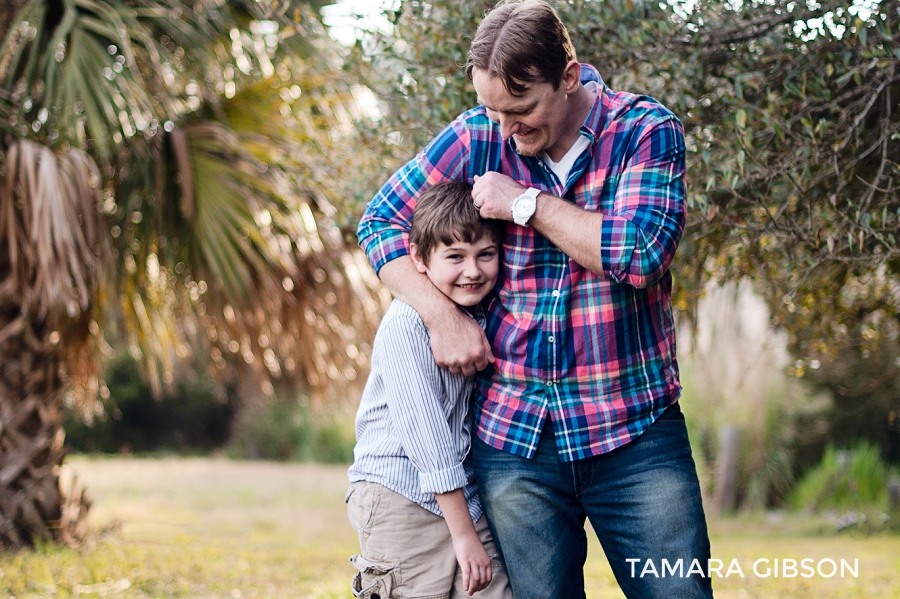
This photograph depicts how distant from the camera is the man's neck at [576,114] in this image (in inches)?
74.2

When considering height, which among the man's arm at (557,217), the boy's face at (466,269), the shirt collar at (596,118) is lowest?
the boy's face at (466,269)

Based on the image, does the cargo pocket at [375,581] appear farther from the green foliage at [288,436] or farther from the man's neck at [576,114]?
the green foliage at [288,436]

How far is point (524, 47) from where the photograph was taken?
1.73 m

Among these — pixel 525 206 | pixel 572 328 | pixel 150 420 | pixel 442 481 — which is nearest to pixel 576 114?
pixel 525 206

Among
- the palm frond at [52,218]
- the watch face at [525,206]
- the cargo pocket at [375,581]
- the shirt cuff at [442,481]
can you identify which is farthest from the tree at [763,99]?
the palm frond at [52,218]

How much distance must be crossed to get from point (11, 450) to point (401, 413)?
3.65m

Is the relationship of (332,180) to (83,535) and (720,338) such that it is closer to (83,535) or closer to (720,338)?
(83,535)

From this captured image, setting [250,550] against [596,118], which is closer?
[596,118]

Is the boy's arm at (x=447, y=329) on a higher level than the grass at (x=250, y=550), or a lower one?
higher

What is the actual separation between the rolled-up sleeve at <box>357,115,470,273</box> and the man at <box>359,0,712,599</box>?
40 millimetres

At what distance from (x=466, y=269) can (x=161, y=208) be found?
9.21 feet

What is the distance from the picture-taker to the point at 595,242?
5.72 feet

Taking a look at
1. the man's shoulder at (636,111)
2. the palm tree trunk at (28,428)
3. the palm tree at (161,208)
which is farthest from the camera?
the palm tree trunk at (28,428)

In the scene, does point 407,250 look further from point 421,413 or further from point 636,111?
point 636,111
